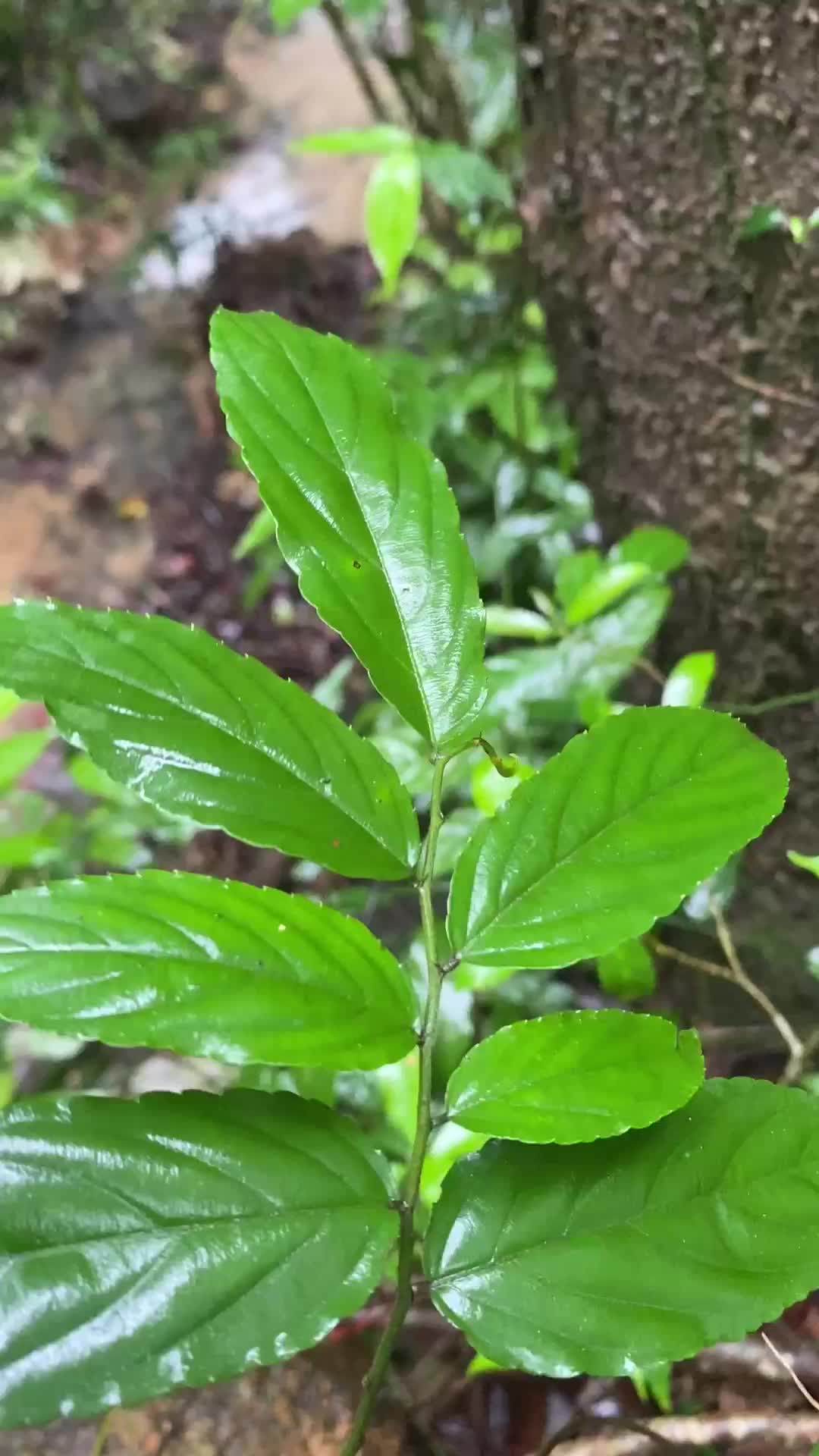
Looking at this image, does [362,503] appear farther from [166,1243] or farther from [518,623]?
[518,623]

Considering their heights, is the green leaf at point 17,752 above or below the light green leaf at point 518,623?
above

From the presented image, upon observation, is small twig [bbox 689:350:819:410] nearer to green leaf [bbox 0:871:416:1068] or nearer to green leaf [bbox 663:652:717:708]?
green leaf [bbox 663:652:717:708]

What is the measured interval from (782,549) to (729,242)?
27 cm

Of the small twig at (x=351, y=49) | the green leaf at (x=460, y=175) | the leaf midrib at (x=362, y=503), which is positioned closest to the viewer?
the leaf midrib at (x=362, y=503)

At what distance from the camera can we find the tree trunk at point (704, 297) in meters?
0.69

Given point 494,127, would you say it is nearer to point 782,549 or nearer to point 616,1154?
point 782,549

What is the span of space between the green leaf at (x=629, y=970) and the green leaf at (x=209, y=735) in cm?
34

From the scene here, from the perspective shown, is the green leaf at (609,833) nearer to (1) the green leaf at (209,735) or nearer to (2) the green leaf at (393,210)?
(1) the green leaf at (209,735)

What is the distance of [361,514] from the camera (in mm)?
430

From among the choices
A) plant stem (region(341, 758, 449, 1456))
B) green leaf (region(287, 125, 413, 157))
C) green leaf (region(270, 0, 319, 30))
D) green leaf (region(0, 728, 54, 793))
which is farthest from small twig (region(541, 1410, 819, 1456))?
green leaf (region(270, 0, 319, 30))

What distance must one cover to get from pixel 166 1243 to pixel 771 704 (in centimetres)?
59

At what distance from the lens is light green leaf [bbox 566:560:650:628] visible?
0.79 meters

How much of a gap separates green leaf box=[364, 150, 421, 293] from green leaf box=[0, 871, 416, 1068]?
2.28 feet

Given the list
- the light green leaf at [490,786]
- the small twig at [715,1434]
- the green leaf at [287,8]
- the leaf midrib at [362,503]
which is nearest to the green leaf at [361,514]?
the leaf midrib at [362,503]
